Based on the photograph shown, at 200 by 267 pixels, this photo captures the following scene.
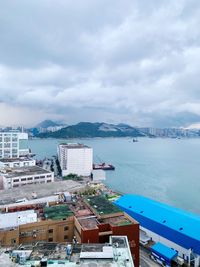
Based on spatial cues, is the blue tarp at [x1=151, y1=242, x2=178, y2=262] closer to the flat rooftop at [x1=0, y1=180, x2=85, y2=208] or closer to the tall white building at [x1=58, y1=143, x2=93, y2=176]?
the flat rooftop at [x1=0, y1=180, x2=85, y2=208]

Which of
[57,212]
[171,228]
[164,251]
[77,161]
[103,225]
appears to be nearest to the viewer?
[103,225]

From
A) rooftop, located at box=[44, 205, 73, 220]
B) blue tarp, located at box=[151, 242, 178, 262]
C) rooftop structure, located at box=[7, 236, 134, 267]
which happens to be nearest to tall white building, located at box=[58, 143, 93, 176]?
blue tarp, located at box=[151, 242, 178, 262]

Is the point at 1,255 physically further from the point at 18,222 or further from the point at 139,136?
the point at 139,136

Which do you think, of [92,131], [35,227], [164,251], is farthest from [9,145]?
[92,131]

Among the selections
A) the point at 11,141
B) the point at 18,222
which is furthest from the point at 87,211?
the point at 11,141

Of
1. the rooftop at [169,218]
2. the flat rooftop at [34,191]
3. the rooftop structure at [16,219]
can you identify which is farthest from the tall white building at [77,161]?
the rooftop structure at [16,219]

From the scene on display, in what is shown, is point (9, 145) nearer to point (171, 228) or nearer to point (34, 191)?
point (34, 191)
